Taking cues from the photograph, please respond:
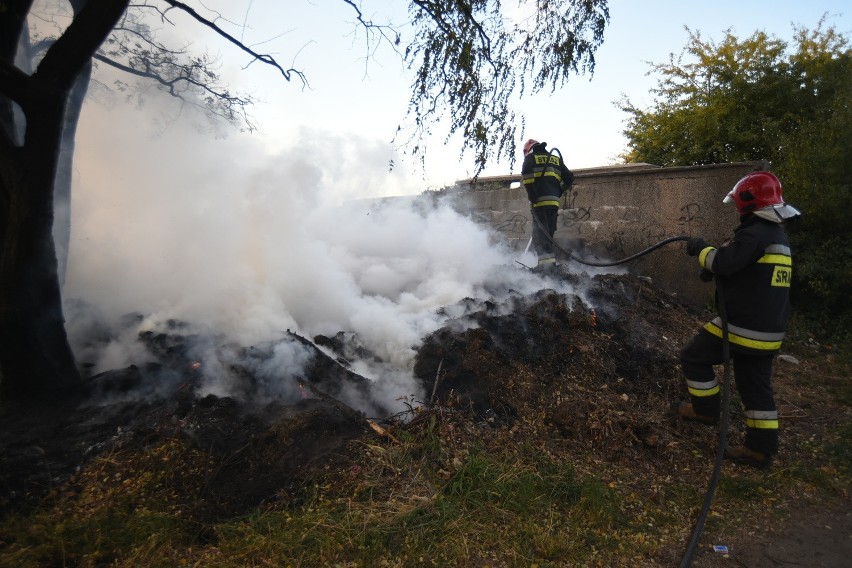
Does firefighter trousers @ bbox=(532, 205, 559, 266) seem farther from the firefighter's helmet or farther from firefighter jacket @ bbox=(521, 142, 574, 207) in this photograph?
the firefighter's helmet

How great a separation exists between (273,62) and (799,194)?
259 inches

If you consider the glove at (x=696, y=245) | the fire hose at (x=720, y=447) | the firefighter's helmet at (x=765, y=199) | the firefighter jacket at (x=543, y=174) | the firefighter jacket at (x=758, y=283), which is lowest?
the fire hose at (x=720, y=447)

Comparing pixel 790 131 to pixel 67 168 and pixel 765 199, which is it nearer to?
pixel 765 199

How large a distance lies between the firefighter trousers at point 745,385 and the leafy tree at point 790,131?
374 cm

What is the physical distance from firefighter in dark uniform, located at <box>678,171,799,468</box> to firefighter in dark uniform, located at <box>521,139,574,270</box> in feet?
11.6

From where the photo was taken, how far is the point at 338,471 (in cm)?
286

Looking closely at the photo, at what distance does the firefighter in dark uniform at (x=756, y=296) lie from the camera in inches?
128

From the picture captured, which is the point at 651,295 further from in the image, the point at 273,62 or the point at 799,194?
the point at 273,62

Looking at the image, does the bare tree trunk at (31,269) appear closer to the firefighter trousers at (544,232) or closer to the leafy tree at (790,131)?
the firefighter trousers at (544,232)

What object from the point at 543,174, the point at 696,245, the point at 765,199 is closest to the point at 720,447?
the point at 696,245

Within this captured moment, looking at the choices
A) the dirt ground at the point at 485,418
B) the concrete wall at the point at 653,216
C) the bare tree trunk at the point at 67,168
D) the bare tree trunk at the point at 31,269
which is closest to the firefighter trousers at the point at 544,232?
the concrete wall at the point at 653,216

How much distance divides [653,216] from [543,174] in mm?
1929

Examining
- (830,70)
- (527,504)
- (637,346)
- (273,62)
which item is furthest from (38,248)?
(830,70)

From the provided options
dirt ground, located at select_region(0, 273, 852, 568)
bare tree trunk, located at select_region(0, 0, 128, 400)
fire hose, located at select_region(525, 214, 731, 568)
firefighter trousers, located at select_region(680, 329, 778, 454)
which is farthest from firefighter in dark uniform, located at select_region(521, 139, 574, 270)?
bare tree trunk, located at select_region(0, 0, 128, 400)
